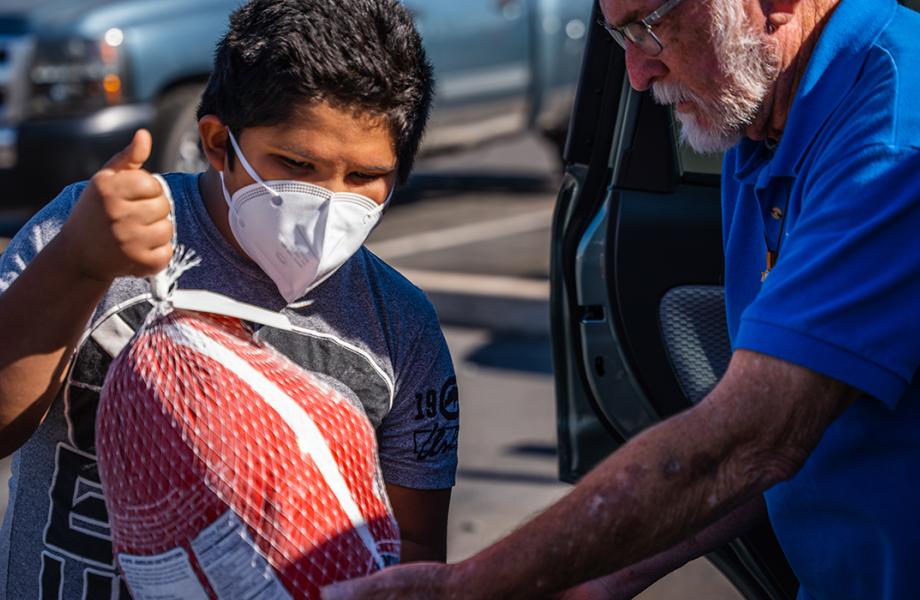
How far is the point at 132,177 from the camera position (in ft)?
5.32

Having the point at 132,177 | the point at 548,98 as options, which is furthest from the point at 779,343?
the point at 548,98

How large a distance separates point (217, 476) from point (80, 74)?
20.4 ft

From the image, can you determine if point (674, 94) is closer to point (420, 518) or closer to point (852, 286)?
point (852, 286)

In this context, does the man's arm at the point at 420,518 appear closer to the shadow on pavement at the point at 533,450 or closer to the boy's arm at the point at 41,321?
the boy's arm at the point at 41,321

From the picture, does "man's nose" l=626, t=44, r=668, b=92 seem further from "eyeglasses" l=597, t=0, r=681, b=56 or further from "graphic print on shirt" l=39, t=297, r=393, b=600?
"graphic print on shirt" l=39, t=297, r=393, b=600

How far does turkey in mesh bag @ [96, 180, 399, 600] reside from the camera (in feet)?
5.63

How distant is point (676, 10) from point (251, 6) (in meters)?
0.61

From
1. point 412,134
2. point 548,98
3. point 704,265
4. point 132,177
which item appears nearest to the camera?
point 132,177

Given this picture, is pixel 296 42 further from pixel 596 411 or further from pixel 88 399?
pixel 596 411

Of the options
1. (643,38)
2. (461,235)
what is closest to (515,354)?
(461,235)

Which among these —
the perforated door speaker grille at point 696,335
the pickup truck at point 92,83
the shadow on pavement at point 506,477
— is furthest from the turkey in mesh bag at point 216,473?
the pickup truck at point 92,83

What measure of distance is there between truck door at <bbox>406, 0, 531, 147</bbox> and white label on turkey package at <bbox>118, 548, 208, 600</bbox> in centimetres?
729

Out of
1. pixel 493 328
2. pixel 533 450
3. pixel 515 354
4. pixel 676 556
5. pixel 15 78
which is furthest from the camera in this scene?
pixel 15 78

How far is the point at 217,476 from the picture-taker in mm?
1714
